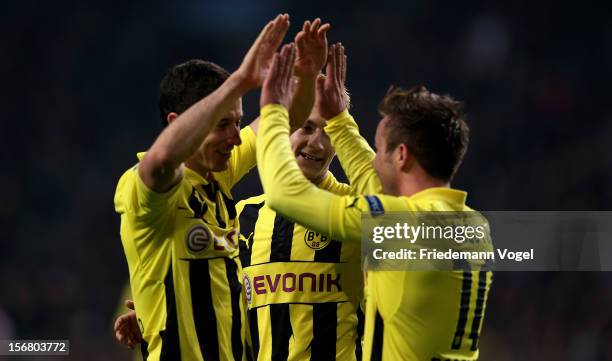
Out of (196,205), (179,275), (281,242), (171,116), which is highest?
(171,116)

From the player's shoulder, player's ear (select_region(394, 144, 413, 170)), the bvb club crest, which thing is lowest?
the bvb club crest

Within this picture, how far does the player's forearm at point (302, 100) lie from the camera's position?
3.69 metres

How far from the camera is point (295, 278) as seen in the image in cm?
416

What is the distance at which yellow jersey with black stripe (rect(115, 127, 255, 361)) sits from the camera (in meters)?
3.23

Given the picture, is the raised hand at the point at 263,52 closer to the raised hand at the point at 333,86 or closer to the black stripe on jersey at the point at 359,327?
the raised hand at the point at 333,86

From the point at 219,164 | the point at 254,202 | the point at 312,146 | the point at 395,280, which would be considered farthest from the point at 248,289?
the point at 395,280

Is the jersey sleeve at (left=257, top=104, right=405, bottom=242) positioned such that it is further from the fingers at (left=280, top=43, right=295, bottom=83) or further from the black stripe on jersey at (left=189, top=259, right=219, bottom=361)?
the black stripe on jersey at (left=189, top=259, right=219, bottom=361)

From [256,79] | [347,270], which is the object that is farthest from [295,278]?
[256,79]

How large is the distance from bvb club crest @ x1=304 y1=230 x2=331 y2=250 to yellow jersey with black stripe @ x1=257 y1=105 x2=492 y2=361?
3.21ft

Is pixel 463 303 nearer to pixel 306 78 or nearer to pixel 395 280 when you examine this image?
pixel 395 280

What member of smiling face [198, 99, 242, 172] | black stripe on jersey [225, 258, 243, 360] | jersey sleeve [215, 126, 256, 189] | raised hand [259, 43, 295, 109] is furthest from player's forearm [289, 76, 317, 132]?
black stripe on jersey [225, 258, 243, 360]

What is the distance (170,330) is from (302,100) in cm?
116

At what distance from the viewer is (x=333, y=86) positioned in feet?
12.5

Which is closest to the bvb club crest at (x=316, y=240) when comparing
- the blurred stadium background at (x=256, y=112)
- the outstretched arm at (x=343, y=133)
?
the outstretched arm at (x=343, y=133)
